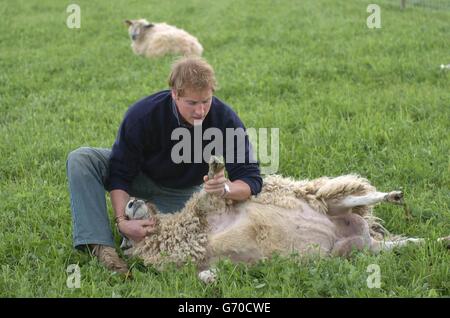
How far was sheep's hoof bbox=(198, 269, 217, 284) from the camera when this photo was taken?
3.49 meters

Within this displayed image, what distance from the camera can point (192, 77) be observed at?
3678 millimetres

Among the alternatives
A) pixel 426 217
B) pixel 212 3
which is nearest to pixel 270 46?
pixel 212 3

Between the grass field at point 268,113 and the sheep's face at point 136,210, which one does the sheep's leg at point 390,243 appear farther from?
the sheep's face at point 136,210

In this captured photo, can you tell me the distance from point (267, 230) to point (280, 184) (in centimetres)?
50

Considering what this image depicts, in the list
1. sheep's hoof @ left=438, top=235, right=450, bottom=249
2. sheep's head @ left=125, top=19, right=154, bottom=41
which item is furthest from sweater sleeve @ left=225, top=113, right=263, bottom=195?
sheep's head @ left=125, top=19, right=154, bottom=41

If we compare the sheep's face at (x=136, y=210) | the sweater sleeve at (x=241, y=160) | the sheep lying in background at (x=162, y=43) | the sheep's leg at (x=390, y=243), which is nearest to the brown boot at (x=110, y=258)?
the sheep's face at (x=136, y=210)

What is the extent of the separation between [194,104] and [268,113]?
300cm

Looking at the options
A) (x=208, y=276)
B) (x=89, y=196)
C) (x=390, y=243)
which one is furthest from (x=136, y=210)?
(x=390, y=243)

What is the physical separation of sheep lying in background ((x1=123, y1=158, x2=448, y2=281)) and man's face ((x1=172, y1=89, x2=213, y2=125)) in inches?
16.4

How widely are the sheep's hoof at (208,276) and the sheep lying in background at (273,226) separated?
16 cm

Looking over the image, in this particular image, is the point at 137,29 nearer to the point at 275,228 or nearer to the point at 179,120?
the point at 179,120

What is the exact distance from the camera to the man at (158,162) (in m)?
3.78
